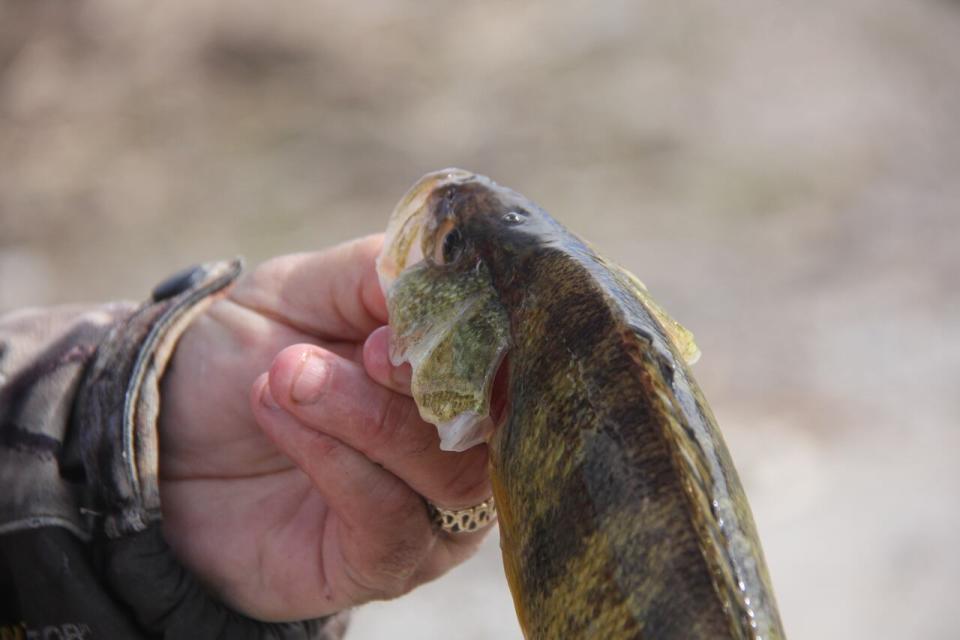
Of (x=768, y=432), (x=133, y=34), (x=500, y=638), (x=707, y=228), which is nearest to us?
(x=500, y=638)

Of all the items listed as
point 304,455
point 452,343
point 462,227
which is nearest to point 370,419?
point 304,455

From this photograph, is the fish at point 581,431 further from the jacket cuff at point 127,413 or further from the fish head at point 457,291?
the jacket cuff at point 127,413

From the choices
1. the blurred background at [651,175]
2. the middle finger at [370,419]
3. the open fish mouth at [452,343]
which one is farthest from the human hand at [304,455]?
the blurred background at [651,175]

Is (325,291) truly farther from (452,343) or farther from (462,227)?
(452,343)

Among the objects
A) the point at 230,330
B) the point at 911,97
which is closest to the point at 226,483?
the point at 230,330

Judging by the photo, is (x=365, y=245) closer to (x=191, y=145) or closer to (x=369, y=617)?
(x=369, y=617)
